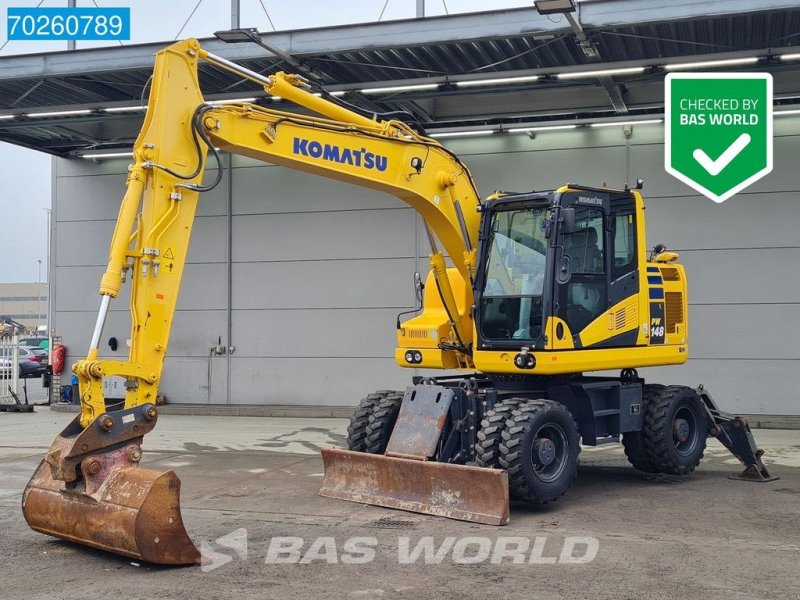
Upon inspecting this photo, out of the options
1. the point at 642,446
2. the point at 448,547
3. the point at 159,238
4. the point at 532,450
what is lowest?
the point at 448,547

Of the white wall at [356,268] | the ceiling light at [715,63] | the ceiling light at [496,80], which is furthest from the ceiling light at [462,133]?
the ceiling light at [715,63]

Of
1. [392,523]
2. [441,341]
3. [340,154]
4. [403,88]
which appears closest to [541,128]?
[403,88]

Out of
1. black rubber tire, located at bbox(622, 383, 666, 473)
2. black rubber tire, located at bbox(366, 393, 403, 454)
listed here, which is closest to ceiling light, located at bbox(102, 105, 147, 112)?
black rubber tire, located at bbox(366, 393, 403, 454)

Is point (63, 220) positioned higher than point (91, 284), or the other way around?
point (63, 220)

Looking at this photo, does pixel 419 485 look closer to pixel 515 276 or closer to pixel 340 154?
pixel 515 276

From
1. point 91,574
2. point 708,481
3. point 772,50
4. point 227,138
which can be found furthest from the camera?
point 772,50

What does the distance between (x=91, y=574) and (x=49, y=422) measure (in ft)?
40.4

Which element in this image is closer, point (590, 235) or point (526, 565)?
point (526, 565)

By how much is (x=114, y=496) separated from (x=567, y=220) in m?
5.13

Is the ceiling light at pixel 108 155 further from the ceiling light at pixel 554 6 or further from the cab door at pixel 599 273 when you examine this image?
the cab door at pixel 599 273

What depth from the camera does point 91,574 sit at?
277 inches

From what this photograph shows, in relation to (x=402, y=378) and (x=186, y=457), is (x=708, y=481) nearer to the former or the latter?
(x=186, y=457)

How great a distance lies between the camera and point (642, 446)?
11203mm

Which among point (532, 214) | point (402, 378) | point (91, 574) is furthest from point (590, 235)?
point (402, 378)
